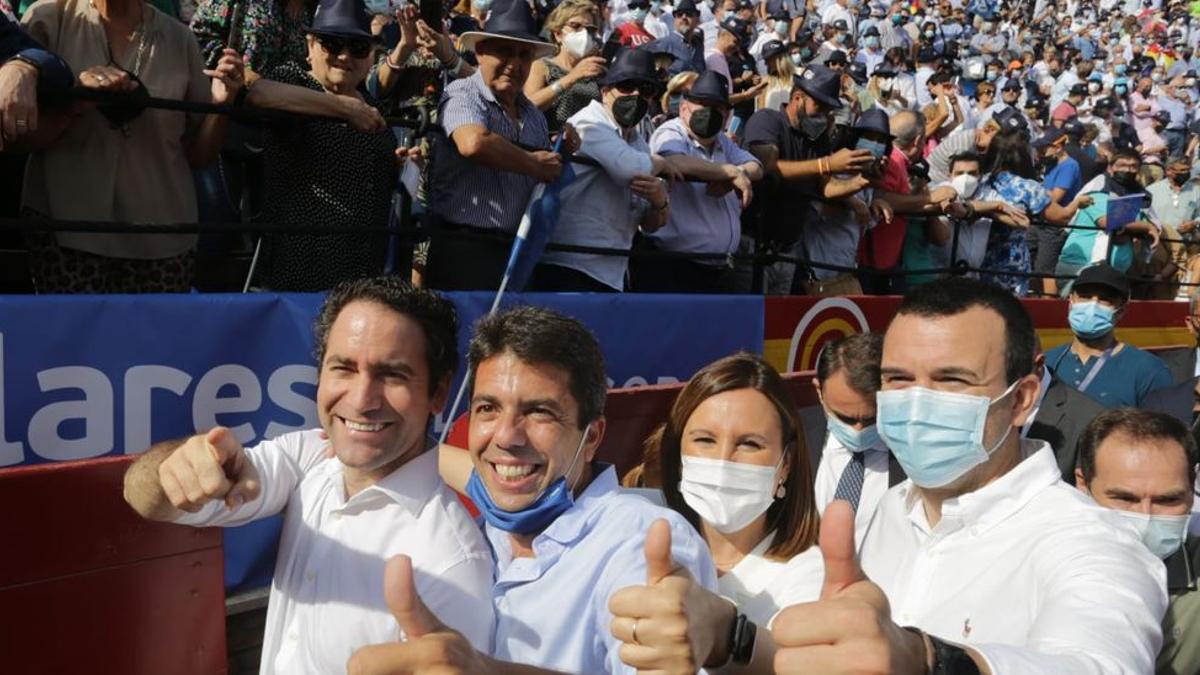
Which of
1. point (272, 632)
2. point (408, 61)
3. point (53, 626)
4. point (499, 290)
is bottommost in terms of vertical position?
point (53, 626)

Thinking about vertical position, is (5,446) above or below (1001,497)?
below

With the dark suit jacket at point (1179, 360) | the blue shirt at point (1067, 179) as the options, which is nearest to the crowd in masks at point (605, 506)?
the dark suit jacket at point (1179, 360)

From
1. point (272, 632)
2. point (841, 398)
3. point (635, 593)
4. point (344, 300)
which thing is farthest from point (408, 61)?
point (635, 593)

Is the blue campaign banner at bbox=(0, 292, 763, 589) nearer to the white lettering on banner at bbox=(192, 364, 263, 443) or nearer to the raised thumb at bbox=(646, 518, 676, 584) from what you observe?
the white lettering on banner at bbox=(192, 364, 263, 443)

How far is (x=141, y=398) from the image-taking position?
4125mm

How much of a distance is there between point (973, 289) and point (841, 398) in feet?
5.18

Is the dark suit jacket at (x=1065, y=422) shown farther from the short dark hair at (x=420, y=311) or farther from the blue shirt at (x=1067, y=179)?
the blue shirt at (x=1067, y=179)

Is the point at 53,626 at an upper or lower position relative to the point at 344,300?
lower

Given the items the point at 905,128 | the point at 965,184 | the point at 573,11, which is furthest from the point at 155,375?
the point at 965,184

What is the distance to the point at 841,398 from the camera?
4473mm

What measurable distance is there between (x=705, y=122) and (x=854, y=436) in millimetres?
2691

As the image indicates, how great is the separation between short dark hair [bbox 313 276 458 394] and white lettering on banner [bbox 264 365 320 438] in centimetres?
152

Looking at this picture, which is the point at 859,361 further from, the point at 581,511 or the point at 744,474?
the point at 581,511

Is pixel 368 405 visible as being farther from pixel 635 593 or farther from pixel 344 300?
pixel 635 593
